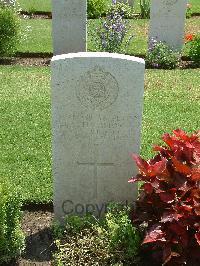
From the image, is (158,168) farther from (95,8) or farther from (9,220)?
(95,8)

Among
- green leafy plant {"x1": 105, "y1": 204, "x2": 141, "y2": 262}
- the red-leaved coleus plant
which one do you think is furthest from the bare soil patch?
the red-leaved coleus plant

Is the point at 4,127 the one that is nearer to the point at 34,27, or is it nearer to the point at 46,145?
the point at 46,145

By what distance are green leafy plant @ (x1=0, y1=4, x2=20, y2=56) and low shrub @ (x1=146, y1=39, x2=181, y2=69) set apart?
2840mm

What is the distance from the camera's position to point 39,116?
7.69 meters

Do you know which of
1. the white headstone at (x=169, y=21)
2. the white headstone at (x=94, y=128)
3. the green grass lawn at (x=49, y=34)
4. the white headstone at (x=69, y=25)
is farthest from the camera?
the green grass lawn at (x=49, y=34)

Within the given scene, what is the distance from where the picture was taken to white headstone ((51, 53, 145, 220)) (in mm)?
4367

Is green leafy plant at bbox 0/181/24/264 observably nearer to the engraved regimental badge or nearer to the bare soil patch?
the bare soil patch

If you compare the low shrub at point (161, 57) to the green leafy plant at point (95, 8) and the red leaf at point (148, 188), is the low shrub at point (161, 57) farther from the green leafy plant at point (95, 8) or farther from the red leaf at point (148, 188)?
the red leaf at point (148, 188)

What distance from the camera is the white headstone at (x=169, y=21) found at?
10.9 meters

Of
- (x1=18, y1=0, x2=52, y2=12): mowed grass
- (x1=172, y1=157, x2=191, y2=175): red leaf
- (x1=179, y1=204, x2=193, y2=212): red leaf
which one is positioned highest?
(x1=18, y1=0, x2=52, y2=12): mowed grass

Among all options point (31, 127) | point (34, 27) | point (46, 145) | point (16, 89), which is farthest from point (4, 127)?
point (34, 27)

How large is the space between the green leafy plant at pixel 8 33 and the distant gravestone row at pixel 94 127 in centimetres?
697

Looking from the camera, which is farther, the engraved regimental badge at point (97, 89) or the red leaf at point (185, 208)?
the engraved regimental badge at point (97, 89)

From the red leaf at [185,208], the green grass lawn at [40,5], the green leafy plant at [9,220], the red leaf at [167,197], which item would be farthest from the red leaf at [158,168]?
the green grass lawn at [40,5]
